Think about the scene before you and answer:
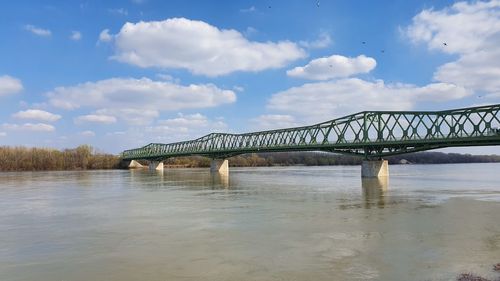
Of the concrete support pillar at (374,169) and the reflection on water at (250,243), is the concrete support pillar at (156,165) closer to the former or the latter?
the concrete support pillar at (374,169)

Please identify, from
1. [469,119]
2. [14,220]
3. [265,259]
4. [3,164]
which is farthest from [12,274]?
[3,164]

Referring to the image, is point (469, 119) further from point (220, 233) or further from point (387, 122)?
point (220, 233)

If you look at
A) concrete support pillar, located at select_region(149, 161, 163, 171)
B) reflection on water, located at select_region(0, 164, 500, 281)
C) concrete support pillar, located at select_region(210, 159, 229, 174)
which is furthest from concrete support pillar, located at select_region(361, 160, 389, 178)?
concrete support pillar, located at select_region(149, 161, 163, 171)

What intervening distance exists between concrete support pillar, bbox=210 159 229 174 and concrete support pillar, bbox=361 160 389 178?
57.9 meters

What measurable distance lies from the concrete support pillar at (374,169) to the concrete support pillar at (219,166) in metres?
57.9

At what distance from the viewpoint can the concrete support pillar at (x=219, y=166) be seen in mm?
143550

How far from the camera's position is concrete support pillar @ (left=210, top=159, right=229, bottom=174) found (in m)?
144

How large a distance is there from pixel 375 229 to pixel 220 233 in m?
8.12

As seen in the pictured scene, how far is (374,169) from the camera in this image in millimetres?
93250

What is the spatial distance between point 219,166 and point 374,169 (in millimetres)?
63388

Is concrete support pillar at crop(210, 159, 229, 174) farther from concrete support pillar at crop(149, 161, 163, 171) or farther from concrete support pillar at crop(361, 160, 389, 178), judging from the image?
concrete support pillar at crop(361, 160, 389, 178)

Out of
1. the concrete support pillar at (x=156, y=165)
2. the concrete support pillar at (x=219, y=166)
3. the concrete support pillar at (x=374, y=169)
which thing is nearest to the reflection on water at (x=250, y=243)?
the concrete support pillar at (x=374, y=169)

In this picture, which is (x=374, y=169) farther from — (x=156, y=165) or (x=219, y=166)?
(x=156, y=165)

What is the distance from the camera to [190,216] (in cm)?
3052
